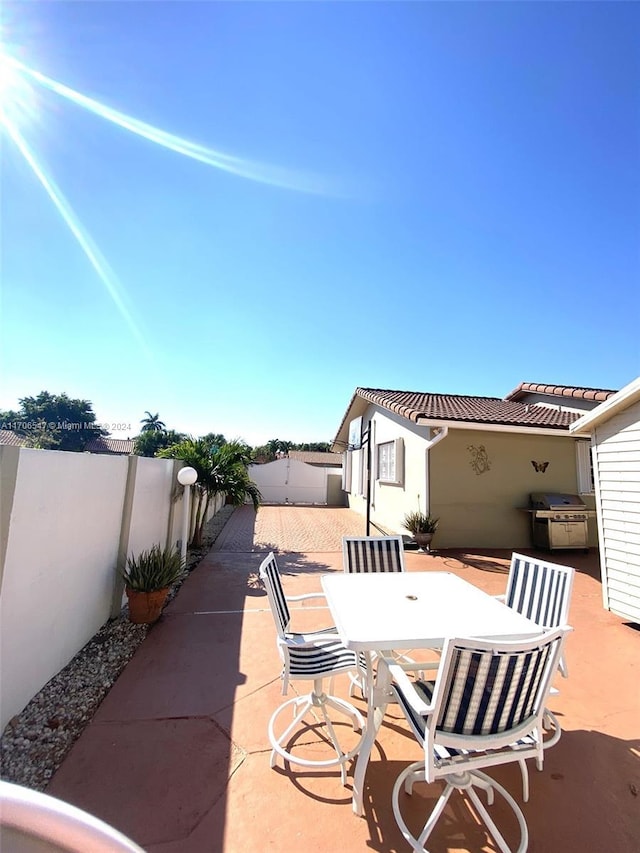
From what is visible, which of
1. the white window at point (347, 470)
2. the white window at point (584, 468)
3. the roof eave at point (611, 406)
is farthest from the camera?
the white window at point (347, 470)

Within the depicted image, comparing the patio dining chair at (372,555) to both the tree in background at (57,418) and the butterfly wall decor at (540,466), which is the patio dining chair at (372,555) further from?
the tree in background at (57,418)

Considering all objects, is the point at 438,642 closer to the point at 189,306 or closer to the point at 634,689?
the point at 634,689

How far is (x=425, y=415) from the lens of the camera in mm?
8891

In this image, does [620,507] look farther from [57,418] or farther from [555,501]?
[57,418]

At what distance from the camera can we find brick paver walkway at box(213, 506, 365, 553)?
9.60m

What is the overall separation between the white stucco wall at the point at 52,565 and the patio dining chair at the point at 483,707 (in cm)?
291

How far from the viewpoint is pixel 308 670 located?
2.69m

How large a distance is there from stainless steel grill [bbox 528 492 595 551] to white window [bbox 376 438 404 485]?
3627mm

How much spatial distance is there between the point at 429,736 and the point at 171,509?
246 inches

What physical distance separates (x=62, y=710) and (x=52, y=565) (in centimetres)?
119

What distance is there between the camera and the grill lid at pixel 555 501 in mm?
9227

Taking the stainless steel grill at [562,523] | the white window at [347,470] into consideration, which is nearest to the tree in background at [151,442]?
the white window at [347,470]

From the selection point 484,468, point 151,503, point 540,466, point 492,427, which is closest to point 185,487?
point 151,503

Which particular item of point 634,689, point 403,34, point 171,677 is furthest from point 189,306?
point 634,689
